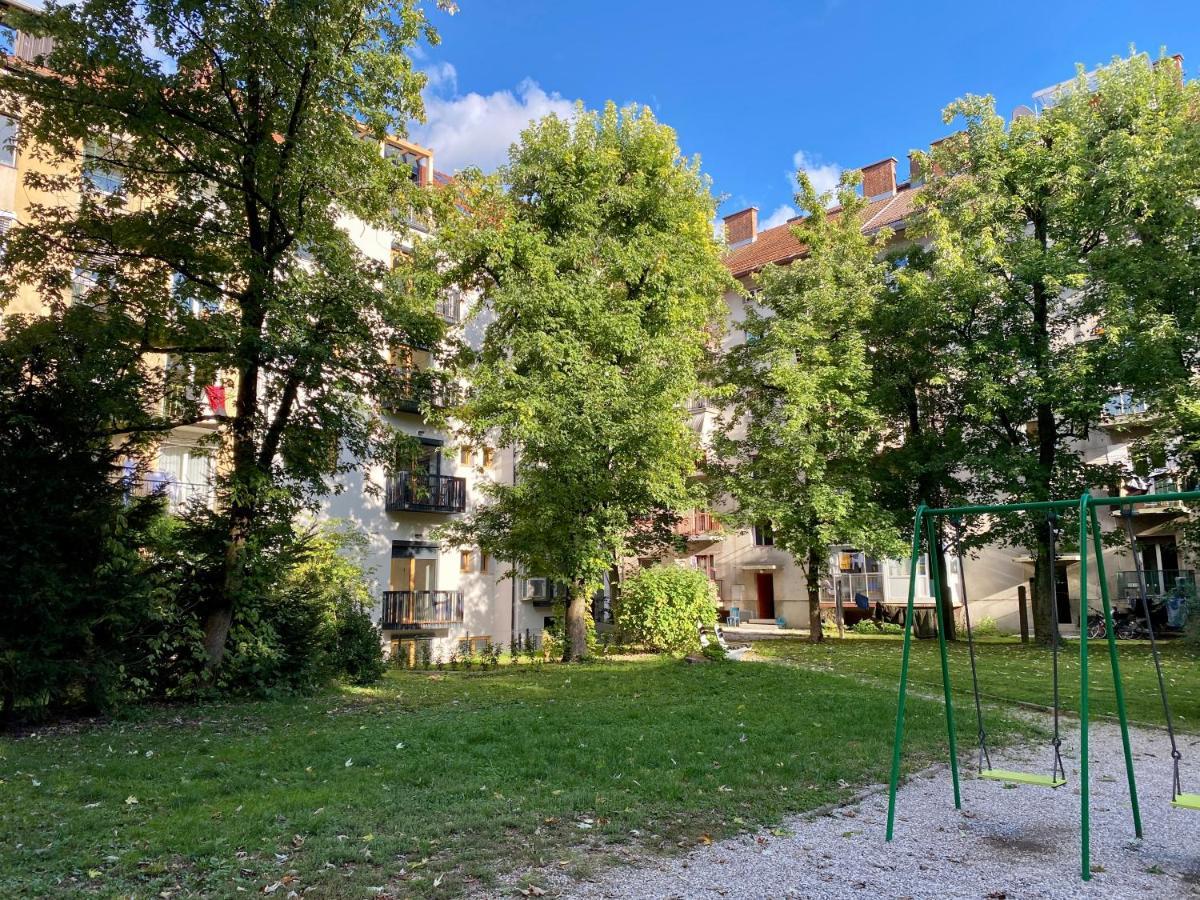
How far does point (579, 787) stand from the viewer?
6.89m

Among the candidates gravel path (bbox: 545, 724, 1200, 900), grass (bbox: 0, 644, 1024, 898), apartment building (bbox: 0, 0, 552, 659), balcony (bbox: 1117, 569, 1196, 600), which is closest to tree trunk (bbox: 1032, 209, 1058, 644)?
balcony (bbox: 1117, 569, 1196, 600)

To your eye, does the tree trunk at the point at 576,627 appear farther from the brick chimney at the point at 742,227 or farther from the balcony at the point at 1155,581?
the brick chimney at the point at 742,227

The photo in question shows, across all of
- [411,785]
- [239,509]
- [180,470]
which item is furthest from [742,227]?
[411,785]

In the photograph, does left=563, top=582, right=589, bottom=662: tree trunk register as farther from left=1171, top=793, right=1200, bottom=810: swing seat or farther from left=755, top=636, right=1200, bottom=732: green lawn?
left=1171, top=793, right=1200, bottom=810: swing seat

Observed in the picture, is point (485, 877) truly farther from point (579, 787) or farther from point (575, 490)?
point (575, 490)

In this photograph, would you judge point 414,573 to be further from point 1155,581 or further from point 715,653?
point 1155,581

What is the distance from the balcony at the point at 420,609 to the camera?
25.6 m

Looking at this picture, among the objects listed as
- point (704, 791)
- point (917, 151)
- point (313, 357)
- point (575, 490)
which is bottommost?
point (704, 791)

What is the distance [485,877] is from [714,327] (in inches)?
951

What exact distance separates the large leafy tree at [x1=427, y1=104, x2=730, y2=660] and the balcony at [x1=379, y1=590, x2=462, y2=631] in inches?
234

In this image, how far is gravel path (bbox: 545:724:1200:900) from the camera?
471cm

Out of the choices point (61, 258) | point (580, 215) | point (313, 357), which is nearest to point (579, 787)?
point (313, 357)

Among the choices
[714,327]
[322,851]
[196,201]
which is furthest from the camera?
[714,327]

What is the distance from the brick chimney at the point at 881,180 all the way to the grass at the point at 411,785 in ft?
104
